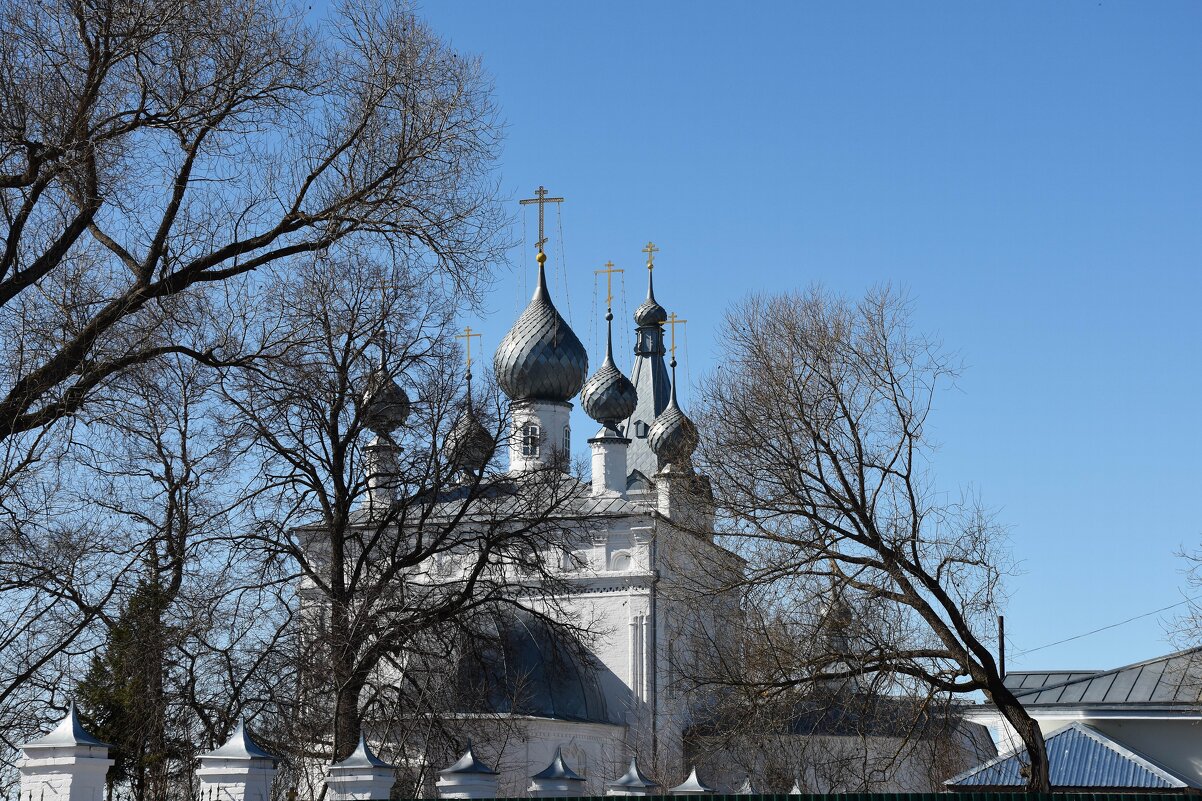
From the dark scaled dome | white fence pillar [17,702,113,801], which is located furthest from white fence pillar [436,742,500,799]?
the dark scaled dome

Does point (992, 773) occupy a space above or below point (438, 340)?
below

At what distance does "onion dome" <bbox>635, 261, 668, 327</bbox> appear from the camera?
45.4 metres

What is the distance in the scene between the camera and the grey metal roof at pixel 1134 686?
19.7 m

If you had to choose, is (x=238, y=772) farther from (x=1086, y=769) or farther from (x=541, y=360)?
(x=541, y=360)

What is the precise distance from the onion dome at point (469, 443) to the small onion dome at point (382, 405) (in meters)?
0.70

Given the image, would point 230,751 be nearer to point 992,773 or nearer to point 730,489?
point 730,489

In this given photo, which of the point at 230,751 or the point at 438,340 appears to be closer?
the point at 230,751

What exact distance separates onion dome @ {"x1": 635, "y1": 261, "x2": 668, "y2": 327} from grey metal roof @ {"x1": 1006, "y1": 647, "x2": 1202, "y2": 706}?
78.0 ft

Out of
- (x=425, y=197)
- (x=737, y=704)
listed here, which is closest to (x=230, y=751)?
(x=425, y=197)

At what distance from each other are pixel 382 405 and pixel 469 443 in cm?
122

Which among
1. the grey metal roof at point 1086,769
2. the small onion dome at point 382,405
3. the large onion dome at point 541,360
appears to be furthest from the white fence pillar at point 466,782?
the large onion dome at point 541,360

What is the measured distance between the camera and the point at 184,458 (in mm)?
18953

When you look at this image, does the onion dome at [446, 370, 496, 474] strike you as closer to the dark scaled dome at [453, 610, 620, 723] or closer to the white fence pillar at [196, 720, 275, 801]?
the dark scaled dome at [453, 610, 620, 723]

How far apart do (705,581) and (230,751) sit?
336 inches
